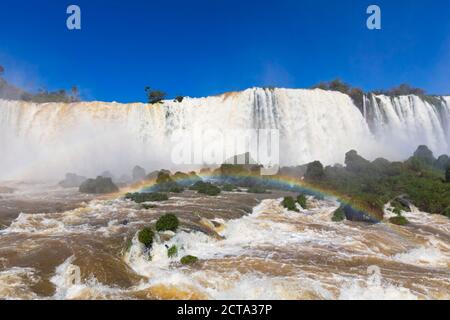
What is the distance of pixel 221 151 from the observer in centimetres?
5016

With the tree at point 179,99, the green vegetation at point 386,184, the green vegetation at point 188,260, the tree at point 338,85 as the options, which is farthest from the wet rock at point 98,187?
the tree at point 338,85

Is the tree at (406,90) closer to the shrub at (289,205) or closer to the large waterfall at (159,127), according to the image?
the large waterfall at (159,127)

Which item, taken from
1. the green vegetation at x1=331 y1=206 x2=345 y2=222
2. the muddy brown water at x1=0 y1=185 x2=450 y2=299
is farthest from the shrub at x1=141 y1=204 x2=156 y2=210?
the green vegetation at x1=331 y1=206 x2=345 y2=222

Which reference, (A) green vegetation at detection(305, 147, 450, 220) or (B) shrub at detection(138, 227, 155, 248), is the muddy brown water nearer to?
(B) shrub at detection(138, 227, 155, 248)

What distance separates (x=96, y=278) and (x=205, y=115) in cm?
3999

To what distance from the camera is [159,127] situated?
48500 mm

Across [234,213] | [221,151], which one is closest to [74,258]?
[234,213]

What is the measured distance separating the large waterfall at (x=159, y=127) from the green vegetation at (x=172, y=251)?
32.4 metres

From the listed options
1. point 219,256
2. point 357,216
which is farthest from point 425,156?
point 219,256

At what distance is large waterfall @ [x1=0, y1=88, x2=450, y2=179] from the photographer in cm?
4534

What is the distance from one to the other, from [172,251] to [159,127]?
3654cm

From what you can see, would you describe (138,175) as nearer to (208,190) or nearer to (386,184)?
(208,190)

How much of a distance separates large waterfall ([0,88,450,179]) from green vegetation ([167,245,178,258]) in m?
32.4
